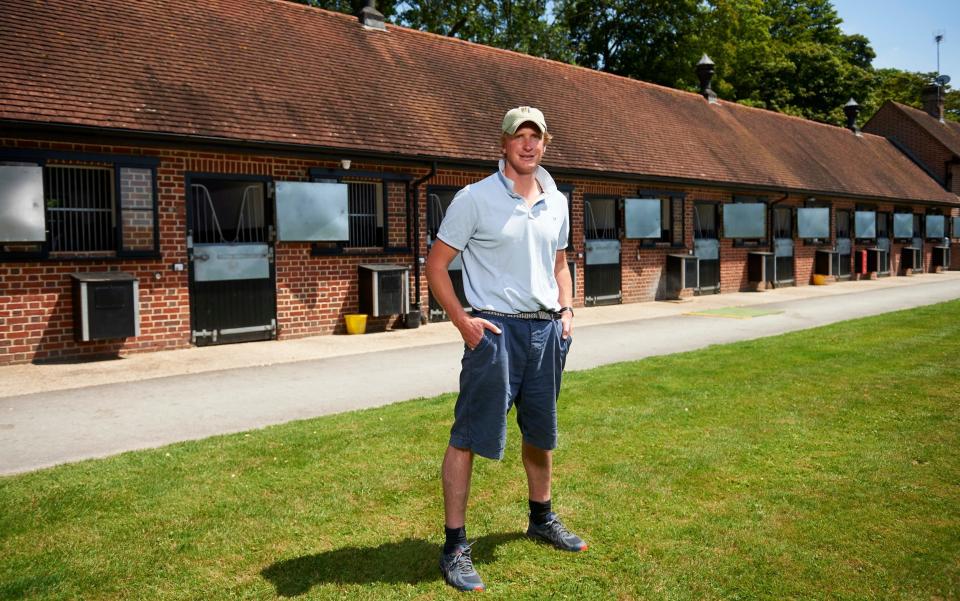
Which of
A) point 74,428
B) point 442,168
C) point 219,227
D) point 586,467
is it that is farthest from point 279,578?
point 442,168

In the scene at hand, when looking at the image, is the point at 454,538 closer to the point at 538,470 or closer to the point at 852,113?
the point at 538,470

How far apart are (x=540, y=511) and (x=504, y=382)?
0.76 m

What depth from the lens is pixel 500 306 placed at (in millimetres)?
3525

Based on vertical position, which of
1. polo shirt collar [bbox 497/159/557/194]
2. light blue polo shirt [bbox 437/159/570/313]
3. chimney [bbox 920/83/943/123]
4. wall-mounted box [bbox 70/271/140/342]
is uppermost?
chimney [bbox 920/83/943/123]

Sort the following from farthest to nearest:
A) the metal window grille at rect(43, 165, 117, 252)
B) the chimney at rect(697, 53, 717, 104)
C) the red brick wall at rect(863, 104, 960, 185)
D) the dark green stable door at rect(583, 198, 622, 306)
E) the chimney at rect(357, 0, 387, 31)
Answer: the red brick wall at rect(863, 104, 960, 185)
the chimney at rect(697, 53, 717, 104)
the dark green stable door at rect(583, 198, 622, 306)
the chimney at rect(357, 0, 387, 31)
the metal window grille at rect(43, 165, 117, 252)

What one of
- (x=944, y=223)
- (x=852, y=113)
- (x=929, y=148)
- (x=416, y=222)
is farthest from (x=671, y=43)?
(x=416, y=222)

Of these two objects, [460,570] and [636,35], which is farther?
[636,35]

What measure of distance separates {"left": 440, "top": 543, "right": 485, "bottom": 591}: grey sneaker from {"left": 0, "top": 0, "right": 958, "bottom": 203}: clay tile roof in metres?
8.54

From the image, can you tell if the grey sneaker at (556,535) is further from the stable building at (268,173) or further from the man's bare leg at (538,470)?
the stable building at (268,173)

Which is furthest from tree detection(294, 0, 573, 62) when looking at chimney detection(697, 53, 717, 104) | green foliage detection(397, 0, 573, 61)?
chimney detection(697, 53, 717, 104)

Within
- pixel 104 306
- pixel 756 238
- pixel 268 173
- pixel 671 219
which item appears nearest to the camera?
pixel 104 306

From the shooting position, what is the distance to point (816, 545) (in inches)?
148

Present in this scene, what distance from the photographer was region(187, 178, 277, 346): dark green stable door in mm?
11273

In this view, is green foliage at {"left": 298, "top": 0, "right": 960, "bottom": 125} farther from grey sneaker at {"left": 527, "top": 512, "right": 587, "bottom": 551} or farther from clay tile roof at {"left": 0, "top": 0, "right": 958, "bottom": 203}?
grey sneaker at {"left": 527, "top": 512, "right": 587, "bottom": 551}
